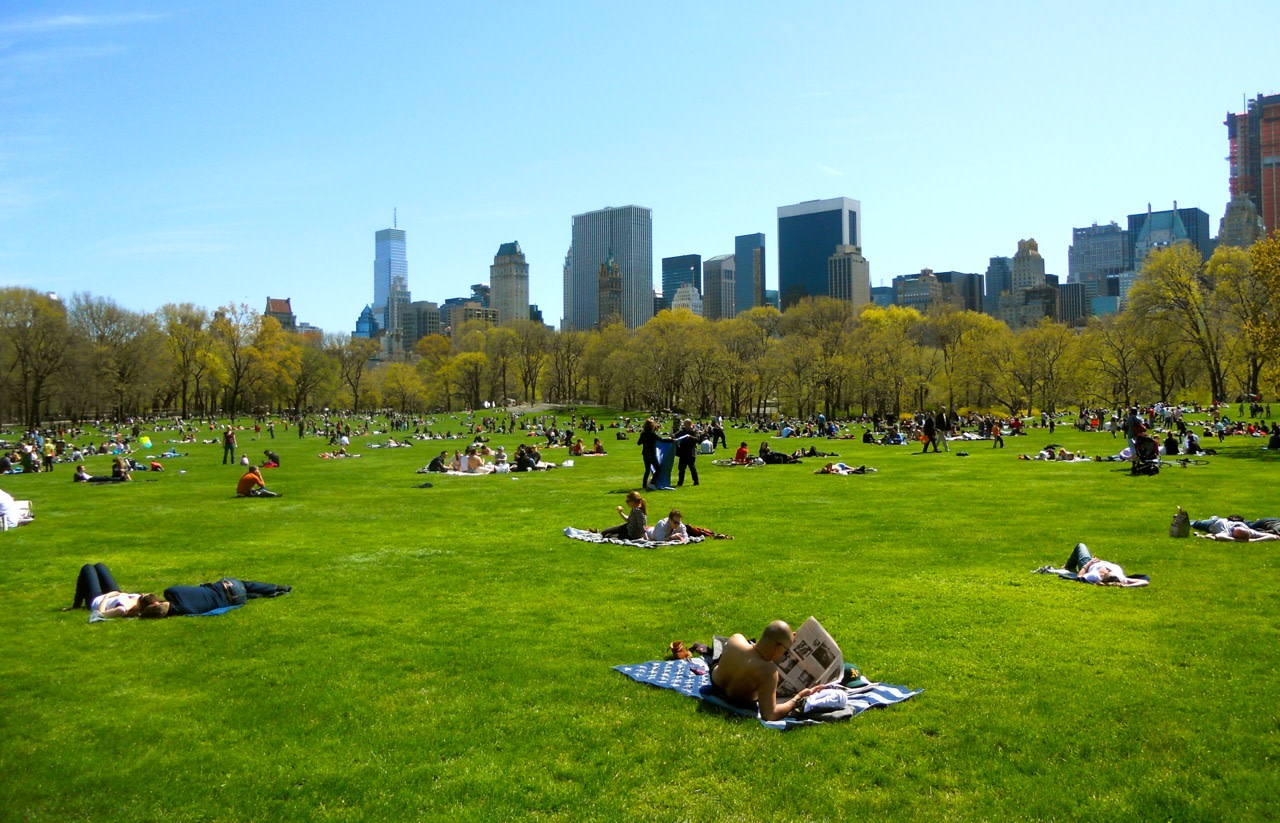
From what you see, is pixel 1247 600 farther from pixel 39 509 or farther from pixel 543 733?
pixel 39 509

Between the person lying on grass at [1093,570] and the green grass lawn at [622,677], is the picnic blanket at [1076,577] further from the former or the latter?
the green grass lawn at [622,677]

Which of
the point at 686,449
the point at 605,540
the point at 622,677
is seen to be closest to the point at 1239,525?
A: the point at 605,540

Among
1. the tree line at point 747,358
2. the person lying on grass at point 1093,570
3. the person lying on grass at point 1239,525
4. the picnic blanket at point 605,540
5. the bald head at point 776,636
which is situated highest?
the tree line at point 747,358

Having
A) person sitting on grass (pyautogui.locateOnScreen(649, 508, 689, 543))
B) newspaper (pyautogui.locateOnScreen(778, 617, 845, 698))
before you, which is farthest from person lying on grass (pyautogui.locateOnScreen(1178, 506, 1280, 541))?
newspaper (pyautogui.locateOnScreen(778, 617, 845, 698))

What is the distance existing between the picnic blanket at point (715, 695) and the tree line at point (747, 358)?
49.9 m

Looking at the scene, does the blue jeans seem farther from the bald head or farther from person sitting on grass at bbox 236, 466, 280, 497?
person sitting on grass at bbox 236, 466, 280, 497

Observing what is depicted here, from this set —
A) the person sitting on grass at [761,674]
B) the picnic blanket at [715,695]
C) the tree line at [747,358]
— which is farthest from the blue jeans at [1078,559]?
the tree line at [747,358]

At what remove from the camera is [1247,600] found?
9.93m

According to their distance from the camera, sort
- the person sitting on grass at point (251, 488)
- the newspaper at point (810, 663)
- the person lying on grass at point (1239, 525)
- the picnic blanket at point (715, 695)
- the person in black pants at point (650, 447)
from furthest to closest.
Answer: the person sitting on grass at point (251, 488) < the person in black pants at point (650, 447) < the person lying on grass at point (1239, 525) < the newspaper at point (810, 663) < the picnic blanket at point (715, 695)

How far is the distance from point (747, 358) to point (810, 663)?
81299 mm

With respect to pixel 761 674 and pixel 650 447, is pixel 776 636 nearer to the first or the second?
pixel 761 674

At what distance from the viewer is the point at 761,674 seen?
713 cm

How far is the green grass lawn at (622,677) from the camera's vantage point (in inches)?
228

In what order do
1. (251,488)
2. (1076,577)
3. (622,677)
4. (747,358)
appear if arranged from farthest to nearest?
1. (747,358)
2. (251,488)
3. (1076,577)
4. (622,677)
